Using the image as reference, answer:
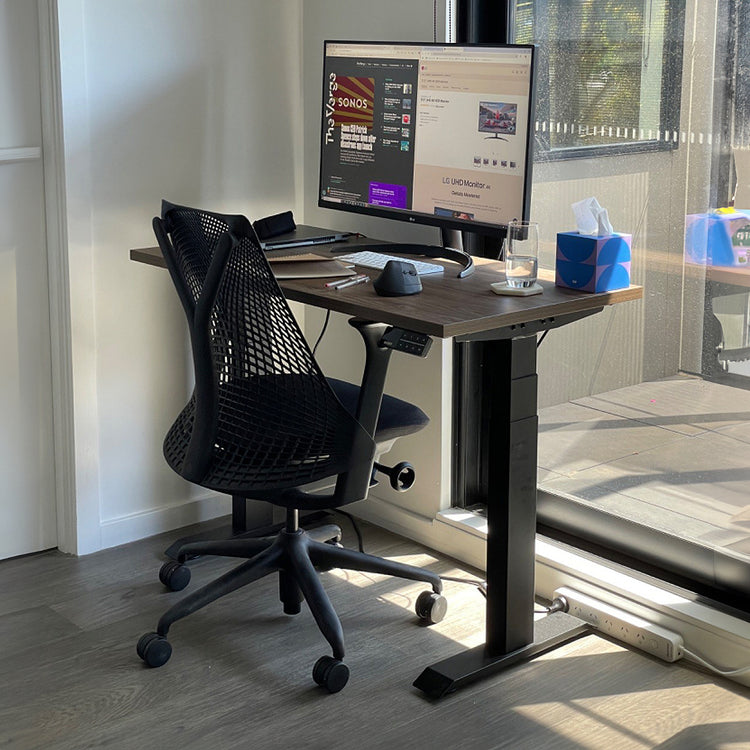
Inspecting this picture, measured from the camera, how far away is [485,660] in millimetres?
2445

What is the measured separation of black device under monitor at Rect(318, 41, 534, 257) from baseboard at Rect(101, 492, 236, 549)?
3.22ft

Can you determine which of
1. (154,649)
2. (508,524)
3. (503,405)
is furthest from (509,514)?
(154,649)

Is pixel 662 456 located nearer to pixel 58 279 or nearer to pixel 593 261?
pixel 593 261

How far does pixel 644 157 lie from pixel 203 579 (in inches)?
58.8

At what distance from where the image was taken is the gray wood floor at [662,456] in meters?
2.50

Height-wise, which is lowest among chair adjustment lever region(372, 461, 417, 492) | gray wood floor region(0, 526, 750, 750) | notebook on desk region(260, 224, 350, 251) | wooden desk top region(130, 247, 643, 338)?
gray wood floor region(0, 526, 750, 750)

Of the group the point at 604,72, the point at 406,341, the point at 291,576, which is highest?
the point at 604,72

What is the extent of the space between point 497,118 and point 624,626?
1.16 metres

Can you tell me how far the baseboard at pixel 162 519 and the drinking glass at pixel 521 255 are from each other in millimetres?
1196

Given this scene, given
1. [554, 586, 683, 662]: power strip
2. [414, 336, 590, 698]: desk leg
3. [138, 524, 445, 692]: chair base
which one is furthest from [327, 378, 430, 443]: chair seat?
[554, 586, 683, 662]: power strip

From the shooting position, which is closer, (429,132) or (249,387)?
(249,387)

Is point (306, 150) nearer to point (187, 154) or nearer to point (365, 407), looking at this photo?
point (187, 154)

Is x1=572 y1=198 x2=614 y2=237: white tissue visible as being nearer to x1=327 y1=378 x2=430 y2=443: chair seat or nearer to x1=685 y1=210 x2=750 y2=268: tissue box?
x1=685 y1=210 x2=750 y2=268: tissue box

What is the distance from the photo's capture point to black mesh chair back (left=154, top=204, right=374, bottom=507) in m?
2.22
